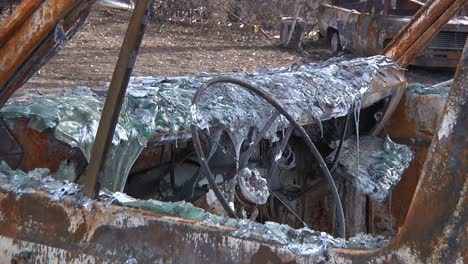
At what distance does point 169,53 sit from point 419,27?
30.8 feet

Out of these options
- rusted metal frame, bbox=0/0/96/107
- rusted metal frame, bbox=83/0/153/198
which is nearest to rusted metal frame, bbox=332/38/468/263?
rusted metal frame, bbox=83/0/153/198

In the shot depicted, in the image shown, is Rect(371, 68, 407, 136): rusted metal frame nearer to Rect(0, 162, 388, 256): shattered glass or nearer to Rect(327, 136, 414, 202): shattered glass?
Rect(327, 136, 414, 202): shattered glass

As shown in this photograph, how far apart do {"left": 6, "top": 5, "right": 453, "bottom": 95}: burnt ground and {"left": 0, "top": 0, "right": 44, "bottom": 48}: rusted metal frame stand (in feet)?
24.1

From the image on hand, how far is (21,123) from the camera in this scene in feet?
8.77

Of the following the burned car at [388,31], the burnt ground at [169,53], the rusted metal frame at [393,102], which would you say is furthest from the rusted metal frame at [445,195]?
the burned car at [388,31]

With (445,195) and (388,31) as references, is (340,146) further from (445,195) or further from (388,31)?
(388,31)

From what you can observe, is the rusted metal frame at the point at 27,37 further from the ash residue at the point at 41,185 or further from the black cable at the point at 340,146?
the black cable at the point at 340,146

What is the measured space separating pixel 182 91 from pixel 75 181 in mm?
768

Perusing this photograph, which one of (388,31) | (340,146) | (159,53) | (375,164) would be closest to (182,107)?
(340,146)

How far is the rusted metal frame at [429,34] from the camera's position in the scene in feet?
13.1

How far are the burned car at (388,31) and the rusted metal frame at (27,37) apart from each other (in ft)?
33.0

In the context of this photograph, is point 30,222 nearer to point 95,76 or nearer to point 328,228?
point 328,228

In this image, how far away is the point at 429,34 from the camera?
4.32 meters

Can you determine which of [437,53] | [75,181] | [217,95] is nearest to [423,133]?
[217,95]
